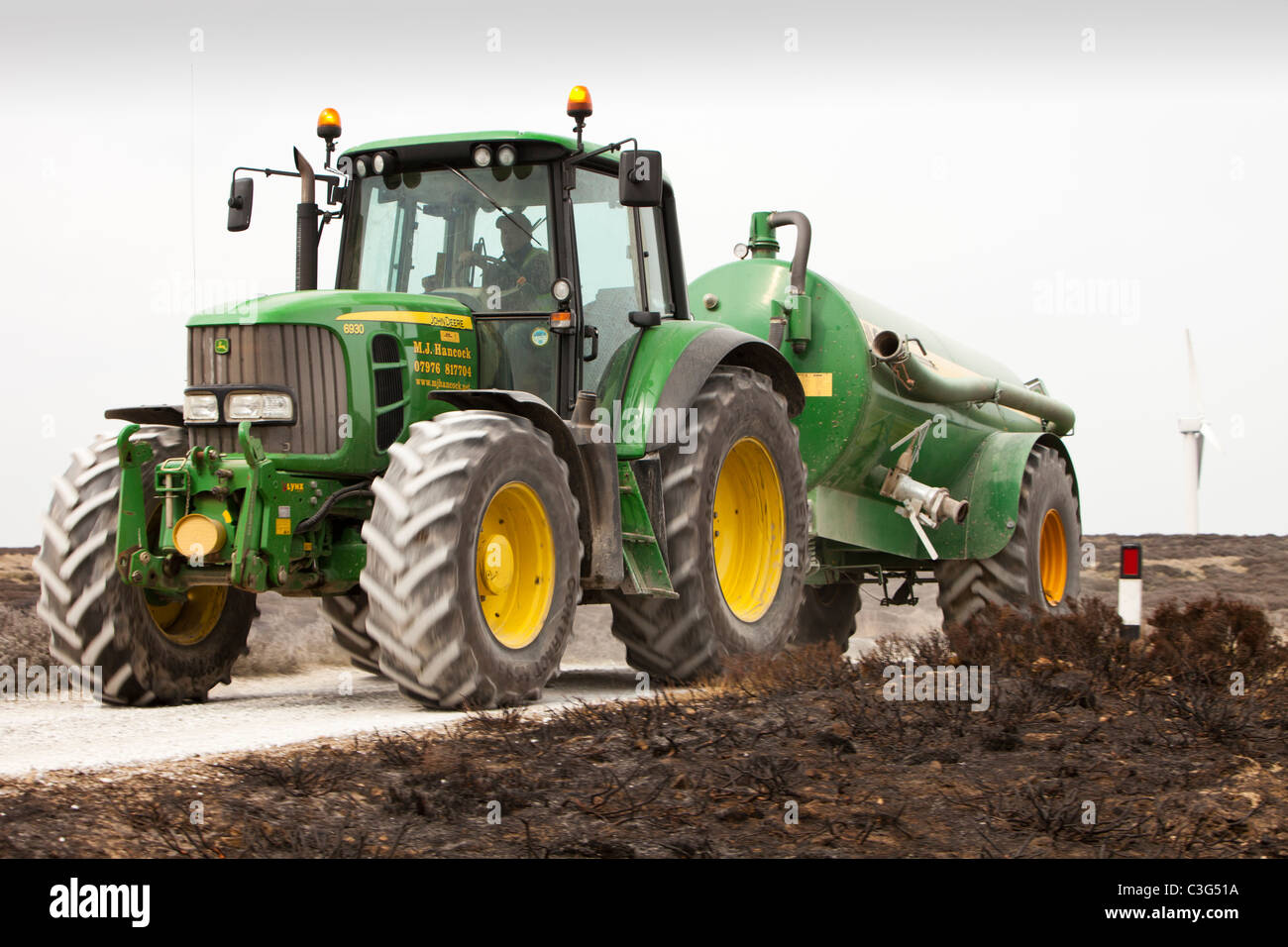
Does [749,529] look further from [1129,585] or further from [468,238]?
[1129,585]

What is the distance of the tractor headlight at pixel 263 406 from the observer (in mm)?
8984

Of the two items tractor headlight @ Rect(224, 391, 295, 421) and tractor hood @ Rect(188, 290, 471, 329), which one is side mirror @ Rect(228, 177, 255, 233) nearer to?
tractor hood @ Rect(188, 290, 471, 329)

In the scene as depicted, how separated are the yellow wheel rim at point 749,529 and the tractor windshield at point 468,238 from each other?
204 centimetres

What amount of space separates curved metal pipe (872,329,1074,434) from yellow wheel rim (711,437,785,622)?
5.86 ft

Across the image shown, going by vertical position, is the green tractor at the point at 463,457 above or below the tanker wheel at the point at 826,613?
above

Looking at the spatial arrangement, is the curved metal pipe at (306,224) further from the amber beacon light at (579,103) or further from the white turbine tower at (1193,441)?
the white turbine tower at (1193,441)

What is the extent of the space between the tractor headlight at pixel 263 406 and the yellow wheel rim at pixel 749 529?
10.5ft

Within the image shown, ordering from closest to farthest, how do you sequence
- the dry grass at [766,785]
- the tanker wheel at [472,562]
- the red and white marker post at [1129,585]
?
the dry grass at [766,785] → the tanker wheel at [472,562] → the red and white marker post at [1129,585]

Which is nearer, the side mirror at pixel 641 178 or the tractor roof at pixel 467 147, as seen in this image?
the side mirror at pixel 641 178

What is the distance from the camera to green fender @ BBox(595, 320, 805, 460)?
9.86 meters

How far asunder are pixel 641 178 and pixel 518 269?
1.22m

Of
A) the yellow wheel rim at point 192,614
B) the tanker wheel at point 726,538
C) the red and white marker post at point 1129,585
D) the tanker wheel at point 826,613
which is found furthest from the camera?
the tanker wheel at point 826,613

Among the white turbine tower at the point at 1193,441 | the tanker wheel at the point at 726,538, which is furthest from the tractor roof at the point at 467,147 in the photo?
the white turbine tower at the point at 1193,441

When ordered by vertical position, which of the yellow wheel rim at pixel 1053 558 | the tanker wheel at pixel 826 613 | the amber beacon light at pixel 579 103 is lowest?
the tanker wheel at pixel 826 613
